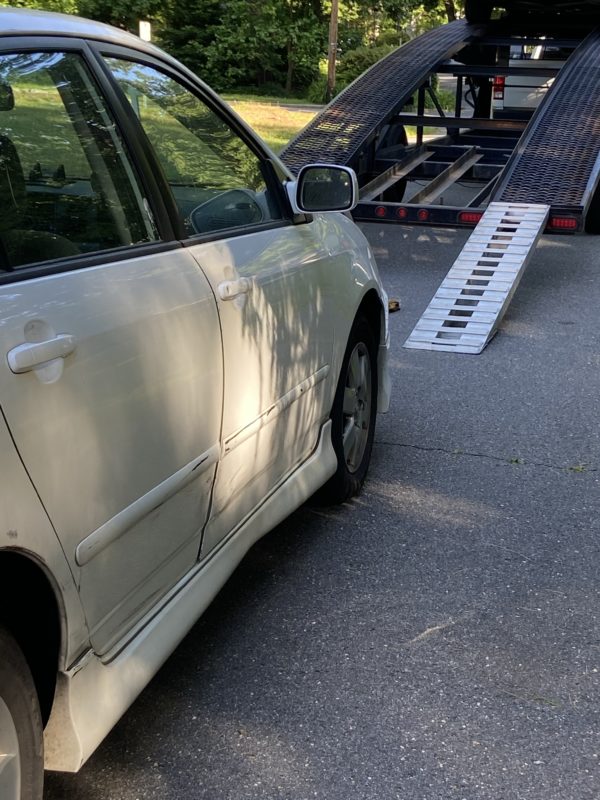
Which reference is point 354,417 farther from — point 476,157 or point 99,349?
point 476,157

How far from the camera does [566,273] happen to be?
350 inches

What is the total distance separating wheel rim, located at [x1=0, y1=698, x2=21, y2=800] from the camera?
6.28 feet

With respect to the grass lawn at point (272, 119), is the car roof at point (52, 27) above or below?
above

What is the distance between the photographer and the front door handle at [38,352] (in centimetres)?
191

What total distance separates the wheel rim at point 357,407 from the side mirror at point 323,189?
31.1 inches

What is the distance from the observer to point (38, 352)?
6.49ft

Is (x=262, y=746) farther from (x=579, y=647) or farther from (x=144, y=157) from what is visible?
(x=144, y=157)

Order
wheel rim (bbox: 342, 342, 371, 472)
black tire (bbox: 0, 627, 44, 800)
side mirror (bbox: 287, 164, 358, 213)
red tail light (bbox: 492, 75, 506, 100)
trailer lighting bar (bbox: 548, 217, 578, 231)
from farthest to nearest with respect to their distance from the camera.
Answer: red tail light (bbox: 492, 75, 506, 100)
trailer lighting bar (bbox: 548, 217, 578, 231)
wheel rim (bbox: 342, 342, 371, 472)
side mirror (bbox: 287, 164, 358, 213)
black tire (bbox: 0, 627, 44, 800)

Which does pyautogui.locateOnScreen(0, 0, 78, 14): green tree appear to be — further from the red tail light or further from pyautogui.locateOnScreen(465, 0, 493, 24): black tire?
pyautogui.locateOnScreen(465, 0, 493, 24): black tire

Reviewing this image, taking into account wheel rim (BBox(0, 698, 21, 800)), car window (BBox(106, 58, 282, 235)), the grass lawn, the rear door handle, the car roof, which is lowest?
the grass lawn

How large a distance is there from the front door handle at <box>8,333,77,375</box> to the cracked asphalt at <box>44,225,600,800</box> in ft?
4.14

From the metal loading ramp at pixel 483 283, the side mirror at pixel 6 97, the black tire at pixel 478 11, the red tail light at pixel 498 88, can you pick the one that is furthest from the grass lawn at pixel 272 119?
the side mirror at pixel 6 97

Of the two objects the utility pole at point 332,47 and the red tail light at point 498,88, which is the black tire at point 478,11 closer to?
the red tail light at point 498,88

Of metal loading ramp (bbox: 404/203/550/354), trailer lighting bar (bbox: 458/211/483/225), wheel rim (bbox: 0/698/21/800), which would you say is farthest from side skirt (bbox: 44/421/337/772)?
trailer lighting bar (bbox: 458/211/483/225)
